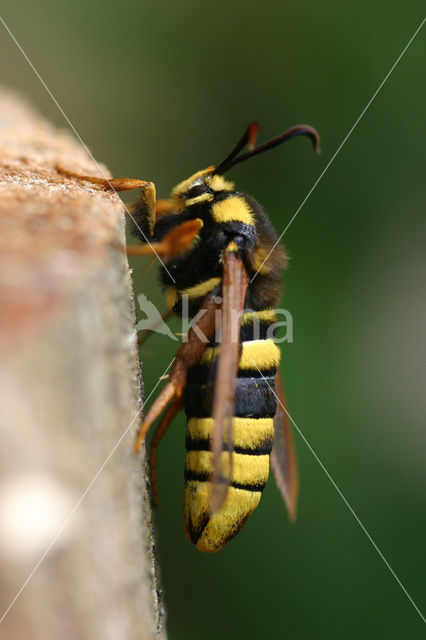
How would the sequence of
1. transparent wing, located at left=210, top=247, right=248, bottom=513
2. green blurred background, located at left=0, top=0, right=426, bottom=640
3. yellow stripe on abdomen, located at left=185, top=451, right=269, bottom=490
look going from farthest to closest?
1. green blurred background, located at left=0, top=0, right=426, bottom=640
2. yellow stripe on abdomen, located at left=185, top=451, right=269, bottom=490
3. transparent wing, located at left=210, top=247, right=248, bottom=513

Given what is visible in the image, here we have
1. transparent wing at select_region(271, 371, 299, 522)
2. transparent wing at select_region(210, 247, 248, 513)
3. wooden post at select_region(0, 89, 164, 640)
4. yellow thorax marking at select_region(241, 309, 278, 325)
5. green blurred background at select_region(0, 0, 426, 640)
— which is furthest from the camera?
green blurred background at select_region(0, 0, 426, 640)

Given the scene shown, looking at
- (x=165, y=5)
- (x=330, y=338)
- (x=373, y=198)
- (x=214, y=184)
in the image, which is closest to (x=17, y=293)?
(x=214, y=184)

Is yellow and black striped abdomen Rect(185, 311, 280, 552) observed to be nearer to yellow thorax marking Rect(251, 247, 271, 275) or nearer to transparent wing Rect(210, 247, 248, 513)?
transparent wing Rect(210, 247, 248, 513)

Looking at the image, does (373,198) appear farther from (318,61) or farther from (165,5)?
(165,5)

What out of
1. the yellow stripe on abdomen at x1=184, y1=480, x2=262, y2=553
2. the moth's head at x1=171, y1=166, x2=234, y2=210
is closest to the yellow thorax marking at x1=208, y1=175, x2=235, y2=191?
the moth's head at x1=171, y1=166, x2=234, y2=210

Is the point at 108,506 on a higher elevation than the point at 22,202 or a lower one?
lower
